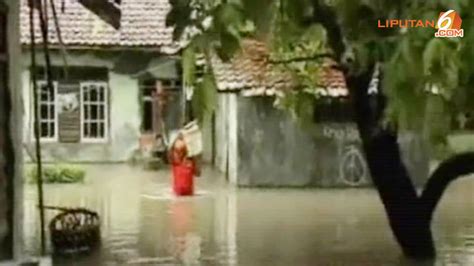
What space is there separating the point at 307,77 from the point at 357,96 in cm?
59

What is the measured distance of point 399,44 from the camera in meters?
4.19

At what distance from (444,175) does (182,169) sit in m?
8.84

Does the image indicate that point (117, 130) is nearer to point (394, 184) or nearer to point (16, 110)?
point (394, 184)

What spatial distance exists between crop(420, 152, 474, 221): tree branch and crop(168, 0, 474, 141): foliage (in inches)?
253

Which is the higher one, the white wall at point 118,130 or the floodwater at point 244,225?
the white wall at point 118,130

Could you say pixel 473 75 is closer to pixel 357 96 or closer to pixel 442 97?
pixel 442 97

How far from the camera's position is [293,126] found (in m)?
22.6

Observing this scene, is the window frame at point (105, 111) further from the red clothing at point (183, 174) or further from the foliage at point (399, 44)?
the foliage at point (399, 44)

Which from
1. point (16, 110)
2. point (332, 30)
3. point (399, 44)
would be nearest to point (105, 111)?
point (16, 110)

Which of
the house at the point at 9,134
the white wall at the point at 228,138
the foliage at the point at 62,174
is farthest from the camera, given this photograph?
the foliage at the point at 62,174

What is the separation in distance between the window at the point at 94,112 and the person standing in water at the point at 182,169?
30.8 ft

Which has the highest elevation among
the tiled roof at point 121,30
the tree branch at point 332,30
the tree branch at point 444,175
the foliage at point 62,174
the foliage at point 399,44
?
the tiled roof at point 121,30

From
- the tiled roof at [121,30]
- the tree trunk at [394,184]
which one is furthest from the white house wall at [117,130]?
the tree trunk at [394,184]

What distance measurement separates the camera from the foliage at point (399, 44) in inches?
160
